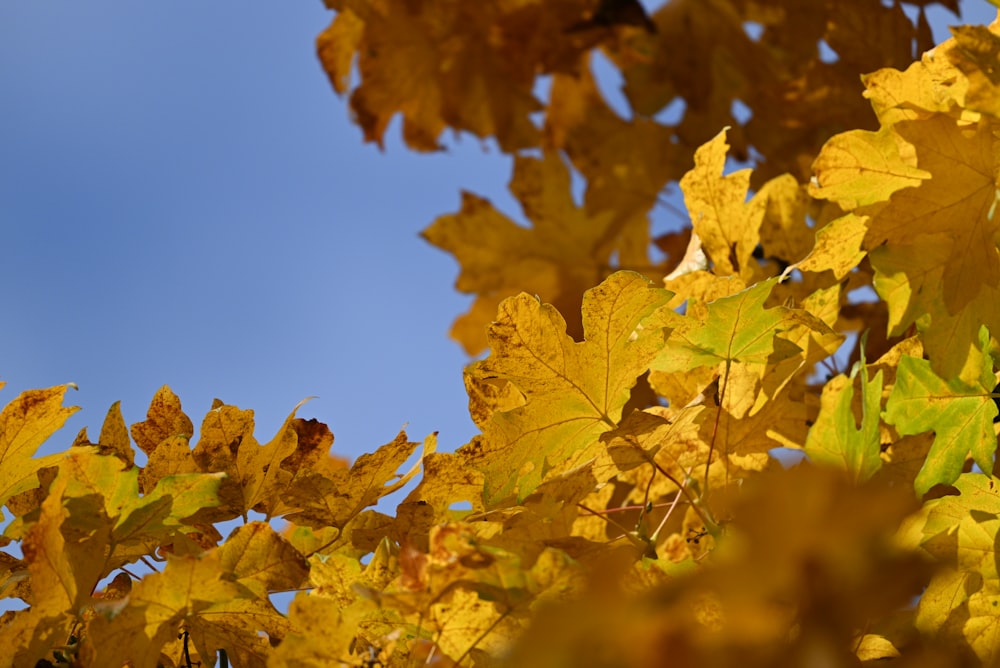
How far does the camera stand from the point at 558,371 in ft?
2.27

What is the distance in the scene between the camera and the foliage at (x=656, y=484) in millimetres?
329

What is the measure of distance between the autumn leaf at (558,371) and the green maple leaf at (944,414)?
0.66 ft

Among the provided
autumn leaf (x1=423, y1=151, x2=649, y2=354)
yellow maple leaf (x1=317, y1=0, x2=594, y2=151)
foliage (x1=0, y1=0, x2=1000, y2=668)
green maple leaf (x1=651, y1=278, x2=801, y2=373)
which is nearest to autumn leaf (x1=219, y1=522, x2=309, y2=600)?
foliage (x1=0, y1=0, x2=1000, y2=668)

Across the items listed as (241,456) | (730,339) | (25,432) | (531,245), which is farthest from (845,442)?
(531,245)

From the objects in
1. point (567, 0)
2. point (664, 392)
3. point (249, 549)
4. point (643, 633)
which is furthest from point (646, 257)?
point (643, 633)

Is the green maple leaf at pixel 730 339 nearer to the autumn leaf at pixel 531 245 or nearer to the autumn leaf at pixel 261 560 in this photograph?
the autumn leaf at pixel 261 560

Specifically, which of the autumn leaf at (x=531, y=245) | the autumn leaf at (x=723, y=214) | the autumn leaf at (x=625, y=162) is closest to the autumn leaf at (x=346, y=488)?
the autumn leaf at (x=723, y=214)

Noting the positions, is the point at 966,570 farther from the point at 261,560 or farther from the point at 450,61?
the point at 450,61

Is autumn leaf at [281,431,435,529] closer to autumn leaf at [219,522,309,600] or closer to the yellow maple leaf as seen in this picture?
autumn leaf at [219,522,309,600]

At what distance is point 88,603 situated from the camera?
25.1 inches

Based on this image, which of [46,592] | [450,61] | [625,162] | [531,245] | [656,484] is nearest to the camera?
[46,592]

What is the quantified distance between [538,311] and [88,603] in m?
0.38

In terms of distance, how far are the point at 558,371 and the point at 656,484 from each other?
285 millimetres

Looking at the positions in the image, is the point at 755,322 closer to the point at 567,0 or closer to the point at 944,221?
the point at 944,221
